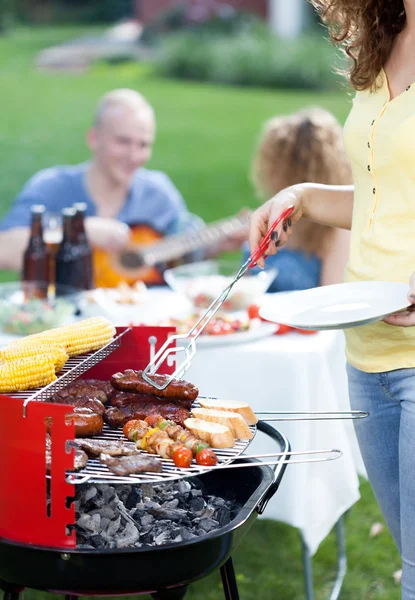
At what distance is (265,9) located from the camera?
740 inches

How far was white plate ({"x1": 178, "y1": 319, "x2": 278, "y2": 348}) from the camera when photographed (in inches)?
120

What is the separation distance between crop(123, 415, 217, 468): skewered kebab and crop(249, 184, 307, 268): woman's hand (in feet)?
1.85

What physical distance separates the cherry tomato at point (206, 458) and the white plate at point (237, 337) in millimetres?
1226

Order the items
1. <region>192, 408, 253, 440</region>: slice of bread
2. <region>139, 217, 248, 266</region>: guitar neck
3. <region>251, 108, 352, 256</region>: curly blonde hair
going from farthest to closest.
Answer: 1. <region>139, 217, 248, 266</region>: guitar neck
2. <region>251, 108, 352, 256</region>: curly blonde hair
3. <region>192, 408, 253, 440</region>: slice of bread

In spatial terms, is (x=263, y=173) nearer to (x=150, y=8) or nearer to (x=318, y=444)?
(x=318, y=444)

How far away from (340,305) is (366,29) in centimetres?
74

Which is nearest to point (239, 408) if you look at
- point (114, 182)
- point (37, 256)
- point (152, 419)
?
point (152, 419)

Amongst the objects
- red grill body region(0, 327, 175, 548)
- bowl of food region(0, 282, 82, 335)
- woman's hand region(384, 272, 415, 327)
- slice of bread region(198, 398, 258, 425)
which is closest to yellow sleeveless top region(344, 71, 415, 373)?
woman's hand region(384, 272, 415, 327)

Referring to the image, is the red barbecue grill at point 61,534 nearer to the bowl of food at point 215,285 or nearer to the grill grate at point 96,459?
the grill grate at point 96,459

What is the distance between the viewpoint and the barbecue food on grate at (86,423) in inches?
77.1

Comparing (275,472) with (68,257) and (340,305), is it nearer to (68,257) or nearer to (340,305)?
(340,305)

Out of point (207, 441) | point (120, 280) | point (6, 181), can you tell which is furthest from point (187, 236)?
point (6, 181)

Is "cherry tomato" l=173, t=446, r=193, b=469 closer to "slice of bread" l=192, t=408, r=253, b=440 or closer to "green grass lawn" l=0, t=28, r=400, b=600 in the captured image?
"slice of bread" l=192, t=408, r=253, b=440

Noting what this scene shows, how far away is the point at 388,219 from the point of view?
2.17 metres
